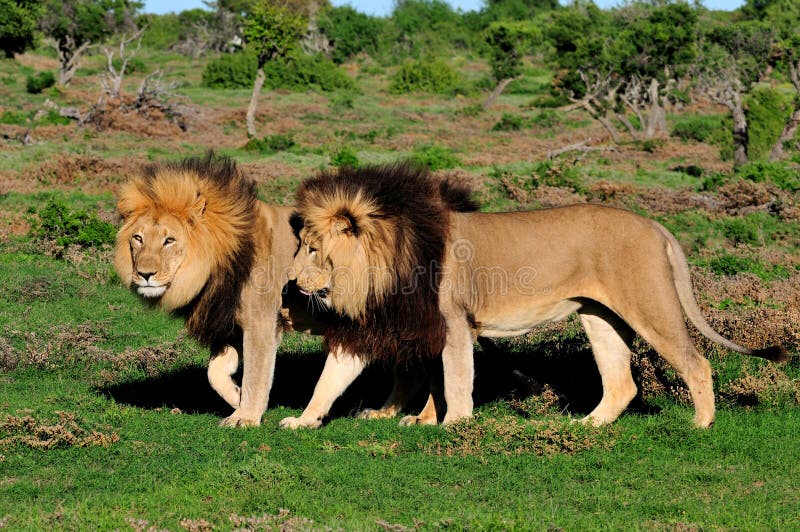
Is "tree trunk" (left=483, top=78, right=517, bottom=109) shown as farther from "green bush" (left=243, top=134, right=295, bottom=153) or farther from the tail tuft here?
the tail tuft

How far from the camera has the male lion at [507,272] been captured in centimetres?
673

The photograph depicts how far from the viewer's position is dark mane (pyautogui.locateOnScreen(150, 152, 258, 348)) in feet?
23.1

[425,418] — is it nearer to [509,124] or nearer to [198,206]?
[198,206]

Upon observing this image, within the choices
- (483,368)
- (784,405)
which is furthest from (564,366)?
(784,405)

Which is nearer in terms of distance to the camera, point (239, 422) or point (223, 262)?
point (223, 262)

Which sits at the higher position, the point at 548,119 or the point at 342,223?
the point at 548,119

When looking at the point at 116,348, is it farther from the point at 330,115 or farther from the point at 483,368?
the point at 330,115

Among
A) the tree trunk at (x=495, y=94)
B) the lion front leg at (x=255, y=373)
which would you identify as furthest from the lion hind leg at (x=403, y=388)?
the tree trunk at (x=495, y=94)

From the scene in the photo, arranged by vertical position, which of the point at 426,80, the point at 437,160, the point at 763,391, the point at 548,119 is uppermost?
the point at 426,80

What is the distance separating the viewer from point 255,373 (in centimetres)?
715

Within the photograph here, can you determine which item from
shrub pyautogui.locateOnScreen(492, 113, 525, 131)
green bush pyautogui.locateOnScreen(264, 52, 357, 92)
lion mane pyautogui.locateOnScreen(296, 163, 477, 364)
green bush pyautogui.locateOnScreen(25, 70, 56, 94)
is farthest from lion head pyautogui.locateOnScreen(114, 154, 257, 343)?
green bush pyautogui.locateOnScreen(264, 52, 357, 92)

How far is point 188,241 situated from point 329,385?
1.43m

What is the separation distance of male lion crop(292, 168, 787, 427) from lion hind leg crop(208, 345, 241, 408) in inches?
31.2

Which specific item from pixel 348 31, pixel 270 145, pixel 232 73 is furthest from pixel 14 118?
pixel 348 31
